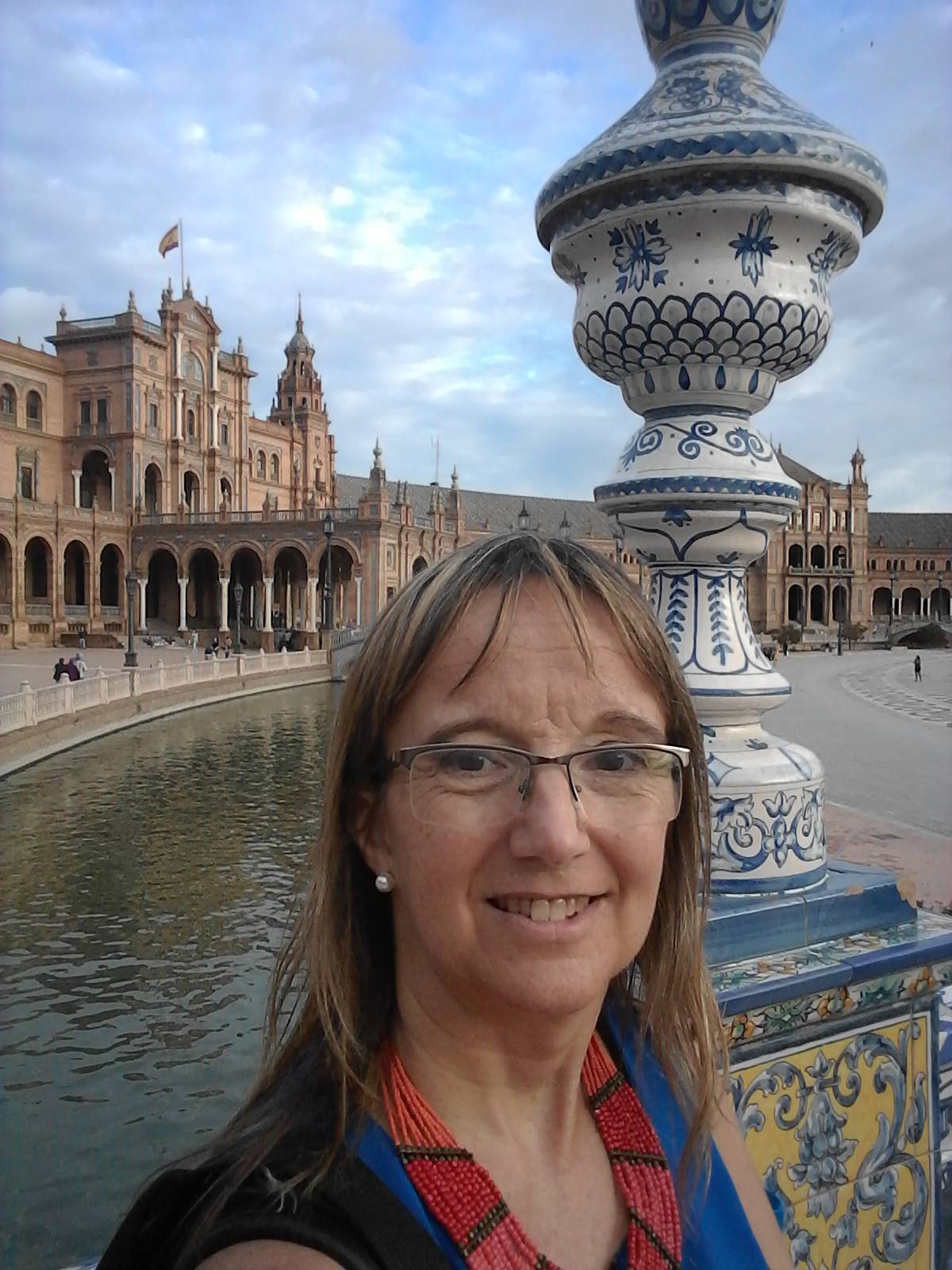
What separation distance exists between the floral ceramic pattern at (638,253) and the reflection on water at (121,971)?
2.26 metres

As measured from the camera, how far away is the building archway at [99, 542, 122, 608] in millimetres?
44875

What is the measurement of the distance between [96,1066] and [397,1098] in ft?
17.0

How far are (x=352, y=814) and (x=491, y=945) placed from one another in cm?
24

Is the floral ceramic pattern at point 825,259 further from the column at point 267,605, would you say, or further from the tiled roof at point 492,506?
the tiled roof at point 492,506

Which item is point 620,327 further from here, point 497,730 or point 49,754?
point 49,754

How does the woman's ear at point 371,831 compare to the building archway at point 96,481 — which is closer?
the woman's ear at point 371,831

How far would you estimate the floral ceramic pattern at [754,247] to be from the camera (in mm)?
2225

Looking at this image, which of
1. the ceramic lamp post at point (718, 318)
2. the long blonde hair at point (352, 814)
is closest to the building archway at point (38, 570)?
the ceramic lamp post at point (718, 318)

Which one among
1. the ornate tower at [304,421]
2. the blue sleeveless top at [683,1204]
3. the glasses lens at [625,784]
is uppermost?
the ornate tower at [304,421]

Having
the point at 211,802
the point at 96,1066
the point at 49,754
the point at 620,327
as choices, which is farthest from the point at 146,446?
the point at 620,327

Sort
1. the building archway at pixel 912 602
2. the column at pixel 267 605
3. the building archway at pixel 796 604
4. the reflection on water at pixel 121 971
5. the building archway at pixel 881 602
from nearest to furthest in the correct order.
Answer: the reflection on water at pixel 121 971, the column at pixel 267 605, the building archway at pixel 796 604, the building archway at pixel 912 602, the building archway at pixel 881 602

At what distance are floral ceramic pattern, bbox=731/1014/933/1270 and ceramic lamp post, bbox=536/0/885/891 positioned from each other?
1.25 feet

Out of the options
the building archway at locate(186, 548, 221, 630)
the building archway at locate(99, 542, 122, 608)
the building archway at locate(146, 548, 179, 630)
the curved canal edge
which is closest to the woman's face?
the curved canal edge

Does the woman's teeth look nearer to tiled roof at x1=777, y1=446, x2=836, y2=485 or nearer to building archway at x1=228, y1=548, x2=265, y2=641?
building archway at x1=228, y1=548, x2=265, y2=641
